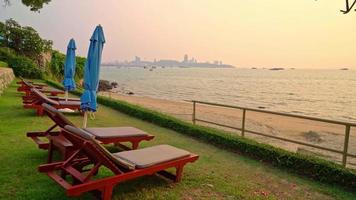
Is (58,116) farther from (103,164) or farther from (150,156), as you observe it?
(150,156)

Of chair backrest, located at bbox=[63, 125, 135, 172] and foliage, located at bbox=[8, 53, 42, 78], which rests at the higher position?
foliage, located at bbox=[8, 53, 42, 78]

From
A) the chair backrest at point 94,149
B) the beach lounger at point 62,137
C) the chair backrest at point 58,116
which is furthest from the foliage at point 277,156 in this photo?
the chair backrest at point 58,116

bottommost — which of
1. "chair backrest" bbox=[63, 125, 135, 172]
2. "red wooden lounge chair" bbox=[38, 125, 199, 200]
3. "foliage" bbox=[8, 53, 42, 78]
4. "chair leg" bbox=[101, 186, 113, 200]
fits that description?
"chair leg" bbox=[101, 186, 113, 200]

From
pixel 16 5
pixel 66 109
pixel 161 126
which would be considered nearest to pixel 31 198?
pixel 161 126

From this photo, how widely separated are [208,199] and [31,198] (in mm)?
2233

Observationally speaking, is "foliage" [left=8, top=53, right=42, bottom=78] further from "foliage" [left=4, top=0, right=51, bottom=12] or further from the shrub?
"foliage" [left=4, top=0, right=51, bottom=12]

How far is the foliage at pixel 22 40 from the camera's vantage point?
2683 centimetres

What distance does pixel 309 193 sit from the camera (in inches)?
183

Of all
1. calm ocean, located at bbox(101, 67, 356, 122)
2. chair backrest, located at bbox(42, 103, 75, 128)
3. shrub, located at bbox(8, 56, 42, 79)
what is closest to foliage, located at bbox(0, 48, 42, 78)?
shrub, located at bbox(8, 56, 42, 79)

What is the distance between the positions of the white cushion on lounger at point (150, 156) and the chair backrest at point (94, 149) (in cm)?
17

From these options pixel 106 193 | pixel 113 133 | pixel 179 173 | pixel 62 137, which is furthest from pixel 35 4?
pixel 106 193

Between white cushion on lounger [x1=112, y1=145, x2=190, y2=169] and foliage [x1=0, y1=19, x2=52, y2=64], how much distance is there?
84.5ft

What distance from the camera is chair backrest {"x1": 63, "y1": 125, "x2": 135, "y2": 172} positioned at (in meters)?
3.38

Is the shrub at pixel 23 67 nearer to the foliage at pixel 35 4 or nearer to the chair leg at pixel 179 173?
the foliage at pixel 35 4
